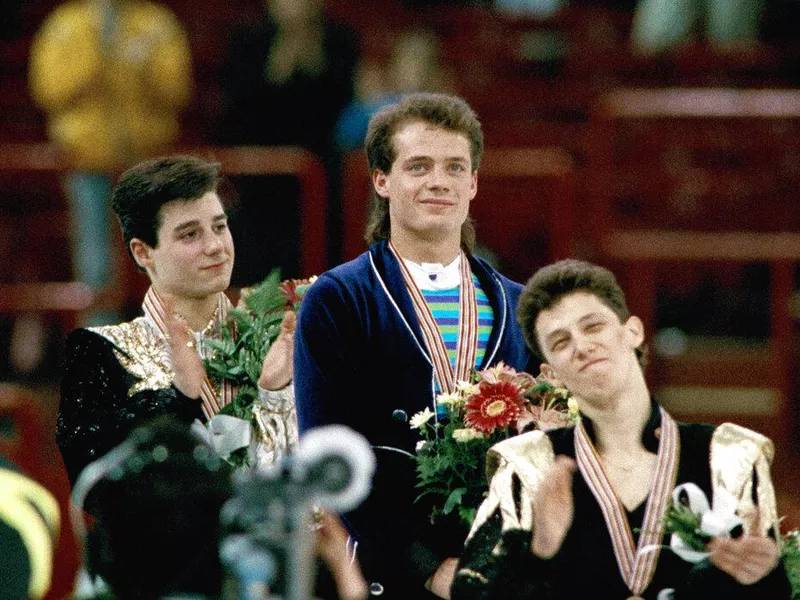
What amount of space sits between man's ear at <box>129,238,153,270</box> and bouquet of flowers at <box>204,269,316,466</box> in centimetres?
25

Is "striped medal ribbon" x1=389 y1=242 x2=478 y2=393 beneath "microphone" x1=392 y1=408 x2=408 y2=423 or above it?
above

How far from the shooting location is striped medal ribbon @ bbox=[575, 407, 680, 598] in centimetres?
381

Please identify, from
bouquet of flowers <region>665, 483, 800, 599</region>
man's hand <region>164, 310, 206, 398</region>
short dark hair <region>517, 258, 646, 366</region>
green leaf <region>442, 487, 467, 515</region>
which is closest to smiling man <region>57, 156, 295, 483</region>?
man's hand <region>164, 310, 206, 398</region>

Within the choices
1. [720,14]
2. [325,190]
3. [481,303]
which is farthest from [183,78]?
[481,303]

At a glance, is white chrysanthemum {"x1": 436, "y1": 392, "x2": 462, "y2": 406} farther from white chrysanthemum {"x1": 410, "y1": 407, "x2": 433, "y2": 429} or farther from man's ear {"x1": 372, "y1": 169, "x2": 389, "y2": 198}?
man's ear {"x1": 372, "y1": 169, "x2": 389, "y2": 198}

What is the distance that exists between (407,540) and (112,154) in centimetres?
410

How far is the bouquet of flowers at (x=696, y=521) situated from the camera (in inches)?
148

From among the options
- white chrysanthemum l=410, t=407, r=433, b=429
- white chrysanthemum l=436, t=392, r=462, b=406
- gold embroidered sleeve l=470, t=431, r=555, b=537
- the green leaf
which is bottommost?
the green leaf

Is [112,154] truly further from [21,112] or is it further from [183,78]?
[21,112]

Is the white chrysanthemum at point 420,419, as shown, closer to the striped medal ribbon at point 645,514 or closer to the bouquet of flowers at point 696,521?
the striped medal ribbon at point 645,514

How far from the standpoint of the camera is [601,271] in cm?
401

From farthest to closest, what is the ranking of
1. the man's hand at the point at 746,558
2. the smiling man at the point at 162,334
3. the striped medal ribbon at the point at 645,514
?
the smiling man at the point at 162,334
the striped medal ribbon at the point at 645,514
the man's hand at the point at 746,558

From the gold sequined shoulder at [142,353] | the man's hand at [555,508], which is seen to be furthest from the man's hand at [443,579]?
the gold sequined shoulder at [142,353]

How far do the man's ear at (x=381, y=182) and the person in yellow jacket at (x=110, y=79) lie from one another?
3358mm
